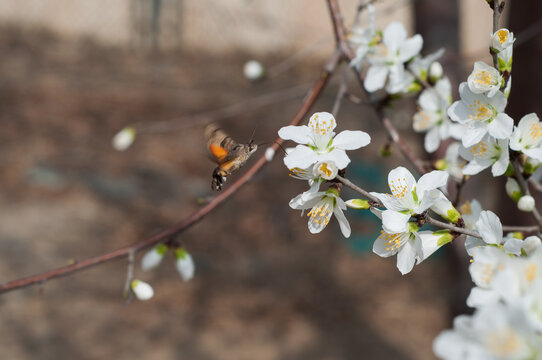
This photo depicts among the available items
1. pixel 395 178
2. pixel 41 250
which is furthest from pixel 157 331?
pixel 395 178

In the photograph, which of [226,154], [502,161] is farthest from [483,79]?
[226,154]

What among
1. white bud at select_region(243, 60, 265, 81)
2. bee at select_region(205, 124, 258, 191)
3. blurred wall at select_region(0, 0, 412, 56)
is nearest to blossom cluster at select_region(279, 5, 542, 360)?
bee at select_region(205, 124, 258, 191)

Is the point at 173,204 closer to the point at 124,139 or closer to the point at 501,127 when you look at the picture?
the point at 124,139

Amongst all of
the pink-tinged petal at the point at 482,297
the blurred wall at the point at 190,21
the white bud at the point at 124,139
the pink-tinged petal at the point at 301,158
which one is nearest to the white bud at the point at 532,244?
the pink-tinged petal at the point at 482,297

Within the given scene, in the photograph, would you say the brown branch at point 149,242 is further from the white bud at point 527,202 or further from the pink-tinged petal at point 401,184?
the white bud at point 527,202

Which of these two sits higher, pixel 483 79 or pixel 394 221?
pixel 483 79

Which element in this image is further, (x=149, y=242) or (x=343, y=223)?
(x=149, y=242)

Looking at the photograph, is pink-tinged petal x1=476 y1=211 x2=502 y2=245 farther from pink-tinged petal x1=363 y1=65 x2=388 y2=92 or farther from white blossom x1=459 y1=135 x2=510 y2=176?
pink-tinged petal x1=363 y1=65 x2=388 y2=92

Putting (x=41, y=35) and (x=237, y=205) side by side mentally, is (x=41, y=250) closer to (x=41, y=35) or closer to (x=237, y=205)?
(x=237, y=205)
